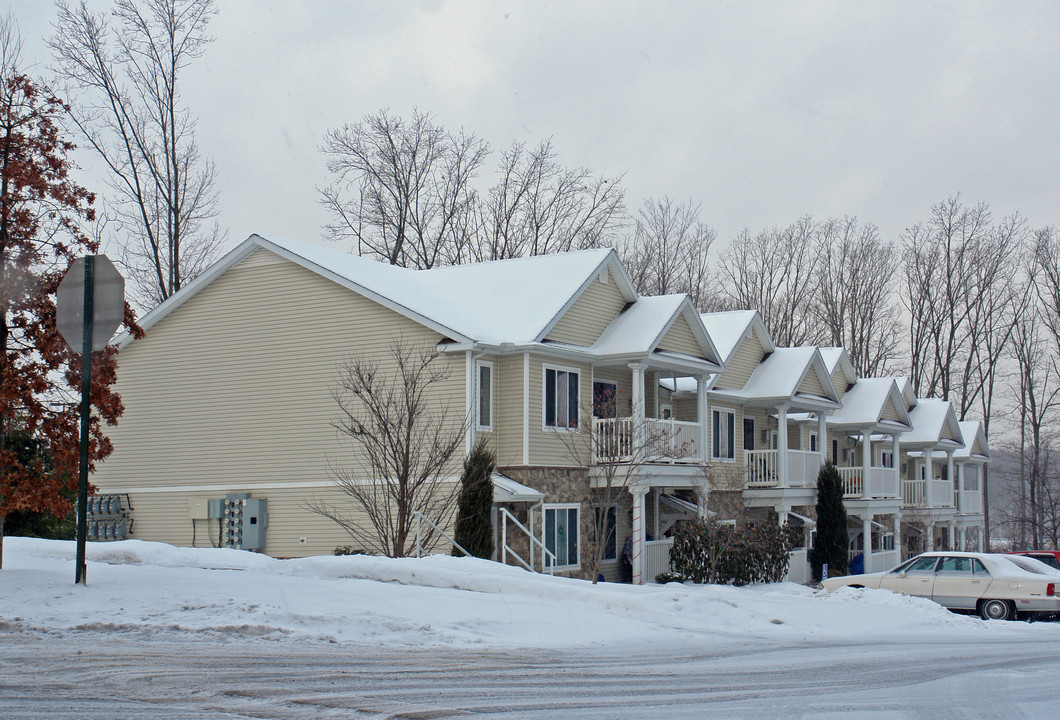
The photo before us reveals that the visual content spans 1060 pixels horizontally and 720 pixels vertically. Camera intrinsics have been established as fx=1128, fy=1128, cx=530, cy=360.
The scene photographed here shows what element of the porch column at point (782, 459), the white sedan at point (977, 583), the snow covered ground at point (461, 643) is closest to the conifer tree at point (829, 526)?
the porch column at point (782, 459)

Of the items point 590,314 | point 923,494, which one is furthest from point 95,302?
point 923,494

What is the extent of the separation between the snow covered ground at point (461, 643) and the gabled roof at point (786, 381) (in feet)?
48.0

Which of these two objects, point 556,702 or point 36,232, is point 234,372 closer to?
point 36,232

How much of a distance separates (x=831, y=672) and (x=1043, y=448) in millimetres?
53605

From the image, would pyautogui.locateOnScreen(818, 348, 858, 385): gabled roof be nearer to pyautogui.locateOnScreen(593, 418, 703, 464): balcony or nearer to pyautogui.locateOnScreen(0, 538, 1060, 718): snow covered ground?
pyautogui.locateOnScreen(593, 418, 703, 464): balcony

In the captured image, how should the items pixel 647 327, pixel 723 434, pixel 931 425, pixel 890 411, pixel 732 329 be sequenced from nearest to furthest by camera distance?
1. pixel 647 327
2. pixel 723 434
3. pixel 732 329
4. pixel 890 411
5. pixel 931 425

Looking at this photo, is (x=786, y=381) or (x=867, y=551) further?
(x=867, y=551)

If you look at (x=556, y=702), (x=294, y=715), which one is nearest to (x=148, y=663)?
(x=294, y=715)

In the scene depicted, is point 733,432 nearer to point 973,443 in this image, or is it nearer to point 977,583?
point 977,583

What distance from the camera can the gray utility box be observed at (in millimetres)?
27484

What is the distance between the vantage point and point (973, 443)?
185 ft

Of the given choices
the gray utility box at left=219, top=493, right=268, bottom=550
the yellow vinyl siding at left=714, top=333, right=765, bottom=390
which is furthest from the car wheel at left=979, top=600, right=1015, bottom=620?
the gray utility box at left=219, top=493, right=268, bottom=550

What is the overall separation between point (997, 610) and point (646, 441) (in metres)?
8.01

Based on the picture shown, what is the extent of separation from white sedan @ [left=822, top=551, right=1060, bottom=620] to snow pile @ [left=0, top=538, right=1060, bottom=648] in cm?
170
